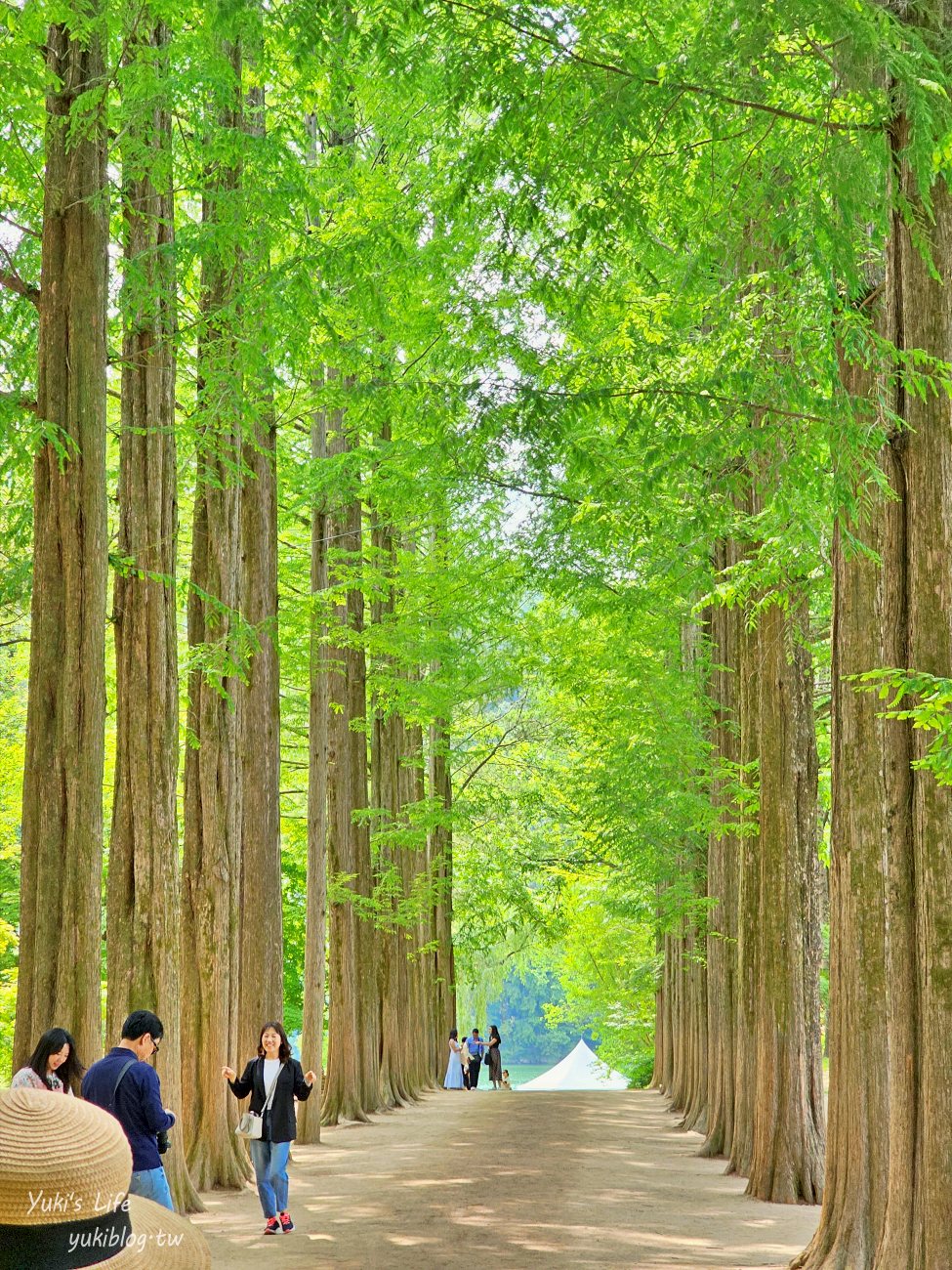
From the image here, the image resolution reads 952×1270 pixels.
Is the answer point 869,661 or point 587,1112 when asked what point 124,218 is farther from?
point 587,1112

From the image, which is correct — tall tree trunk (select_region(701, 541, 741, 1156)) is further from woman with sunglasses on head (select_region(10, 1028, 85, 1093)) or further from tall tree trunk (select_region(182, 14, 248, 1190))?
woman with sunglasses on head (select_region(10, 1028, 85, 1093))

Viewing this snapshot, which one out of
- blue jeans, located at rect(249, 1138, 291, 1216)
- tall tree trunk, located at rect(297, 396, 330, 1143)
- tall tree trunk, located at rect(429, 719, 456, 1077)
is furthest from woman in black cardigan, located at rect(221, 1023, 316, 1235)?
tall tree trunk, located at rect(429, 719, 456, 1077)

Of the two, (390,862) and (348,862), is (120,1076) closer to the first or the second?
(348,862)

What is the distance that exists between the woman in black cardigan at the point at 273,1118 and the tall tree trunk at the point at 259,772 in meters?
4.14

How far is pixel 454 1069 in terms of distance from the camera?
3891cm

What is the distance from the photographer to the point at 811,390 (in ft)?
29.4

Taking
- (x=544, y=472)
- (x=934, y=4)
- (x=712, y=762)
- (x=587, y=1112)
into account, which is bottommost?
(x=587, y=1112)

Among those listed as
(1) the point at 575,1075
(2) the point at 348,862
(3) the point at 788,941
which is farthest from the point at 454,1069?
(1) the point at 575,1075

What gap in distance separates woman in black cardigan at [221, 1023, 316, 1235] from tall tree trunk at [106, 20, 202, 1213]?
67 cm

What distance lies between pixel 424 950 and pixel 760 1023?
20.5m

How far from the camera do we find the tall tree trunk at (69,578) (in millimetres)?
8547

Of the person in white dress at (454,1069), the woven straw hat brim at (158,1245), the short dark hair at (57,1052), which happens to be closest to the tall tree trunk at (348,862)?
the short dark hair at (57,1052)

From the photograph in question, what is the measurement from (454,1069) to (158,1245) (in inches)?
1490

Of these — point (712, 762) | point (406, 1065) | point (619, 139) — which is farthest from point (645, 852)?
point (619, 139)
